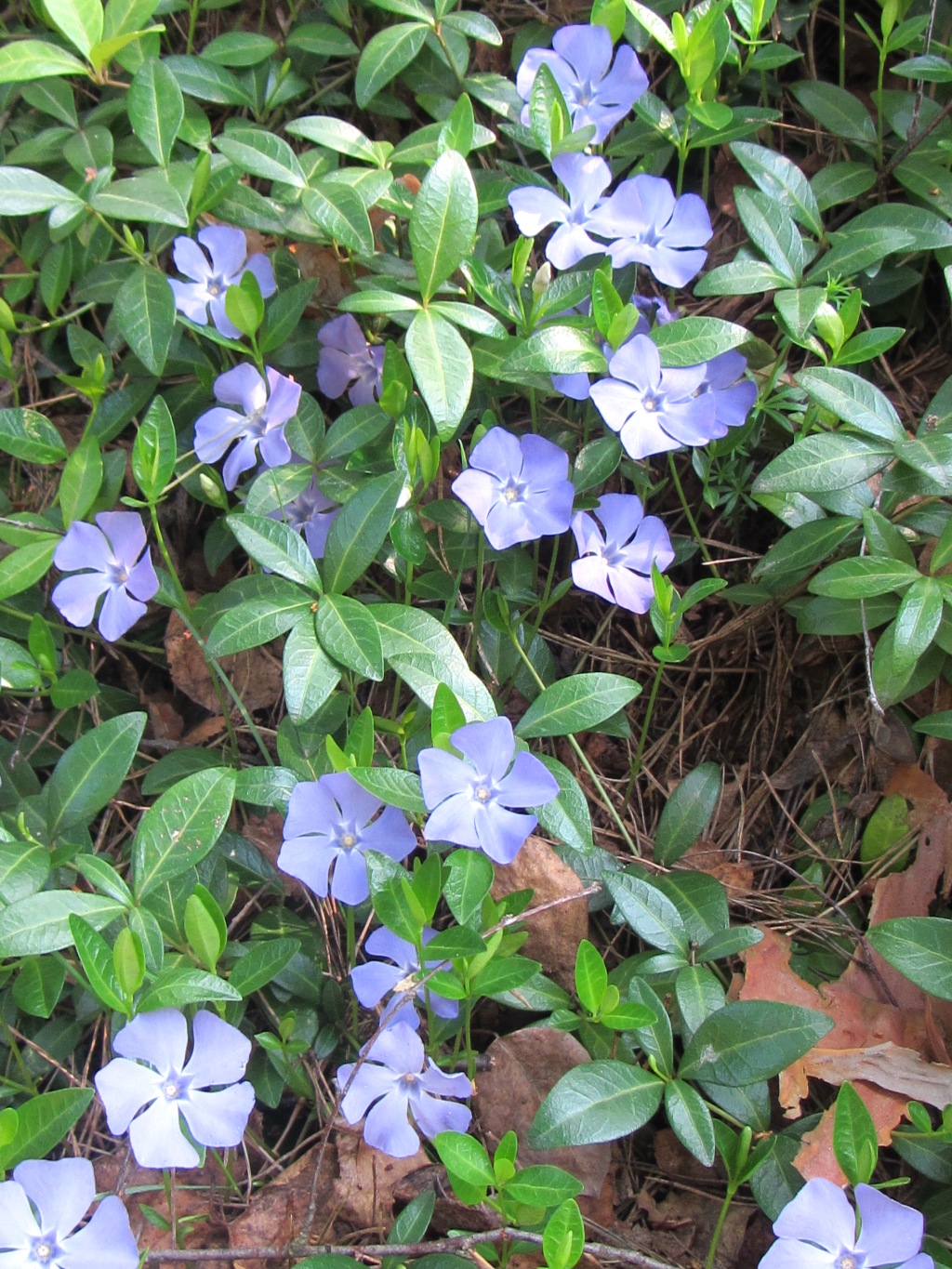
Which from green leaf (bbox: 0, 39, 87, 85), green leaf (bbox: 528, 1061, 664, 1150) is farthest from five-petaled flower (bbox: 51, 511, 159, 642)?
green leaf (bbox: 528, 1061, 664, 1150)

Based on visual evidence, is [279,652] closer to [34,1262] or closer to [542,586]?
[542,586]

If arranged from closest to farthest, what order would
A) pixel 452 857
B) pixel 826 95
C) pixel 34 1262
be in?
pixel 34 1262 < pixel 452 857 < pixel 826 95

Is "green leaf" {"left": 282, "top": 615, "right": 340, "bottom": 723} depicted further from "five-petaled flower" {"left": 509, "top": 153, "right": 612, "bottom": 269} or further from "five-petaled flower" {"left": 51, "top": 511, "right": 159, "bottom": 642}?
"five-petaled flower" {"left": 509, "top": 153, "right": 612, "bottom": 269}

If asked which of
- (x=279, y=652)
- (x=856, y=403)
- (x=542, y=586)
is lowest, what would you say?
(x=279, y=652)

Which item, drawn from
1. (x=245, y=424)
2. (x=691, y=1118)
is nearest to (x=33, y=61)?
(x=245, y=424)

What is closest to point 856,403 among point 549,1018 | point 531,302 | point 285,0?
point 531,302

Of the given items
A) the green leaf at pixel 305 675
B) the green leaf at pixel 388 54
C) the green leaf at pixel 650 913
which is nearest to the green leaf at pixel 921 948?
the green leaf at pixel 650 913

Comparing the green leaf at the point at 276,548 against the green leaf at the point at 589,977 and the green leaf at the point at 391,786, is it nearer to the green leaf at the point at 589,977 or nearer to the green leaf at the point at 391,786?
the green leaf at the point at 391,786
